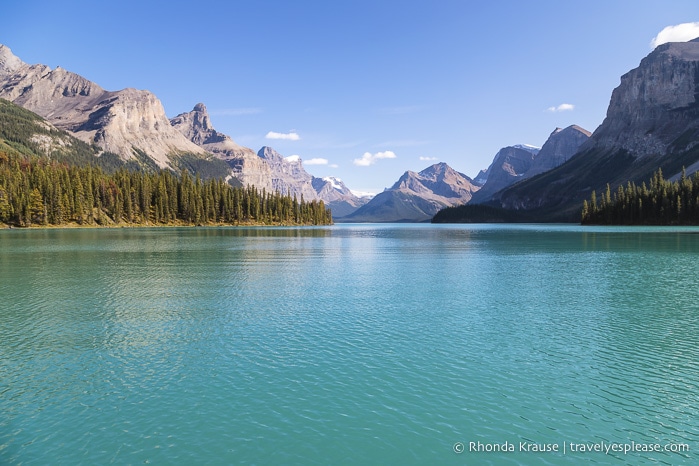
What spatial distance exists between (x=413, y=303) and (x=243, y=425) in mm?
28242

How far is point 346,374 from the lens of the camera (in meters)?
24.4

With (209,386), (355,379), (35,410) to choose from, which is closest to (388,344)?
(355,379)

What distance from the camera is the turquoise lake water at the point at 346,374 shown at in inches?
672

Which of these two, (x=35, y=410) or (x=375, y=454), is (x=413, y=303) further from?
(x=35, y=410)

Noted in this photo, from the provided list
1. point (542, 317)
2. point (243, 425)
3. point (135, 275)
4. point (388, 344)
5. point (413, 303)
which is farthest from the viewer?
point (135, 275)

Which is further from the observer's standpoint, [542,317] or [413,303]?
[413,303]

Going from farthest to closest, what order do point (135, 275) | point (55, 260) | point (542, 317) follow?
point (55, 260) → point (135, 275) → point (542, 317)

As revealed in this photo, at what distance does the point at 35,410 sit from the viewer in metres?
19.9

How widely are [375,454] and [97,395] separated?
15243mm

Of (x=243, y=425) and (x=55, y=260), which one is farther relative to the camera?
(x=55, y=260)

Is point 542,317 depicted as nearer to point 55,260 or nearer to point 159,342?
point 159,342

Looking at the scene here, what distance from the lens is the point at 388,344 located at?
98.8 feet

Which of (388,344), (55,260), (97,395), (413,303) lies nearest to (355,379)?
(388,344)

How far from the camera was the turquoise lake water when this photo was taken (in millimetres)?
17062
